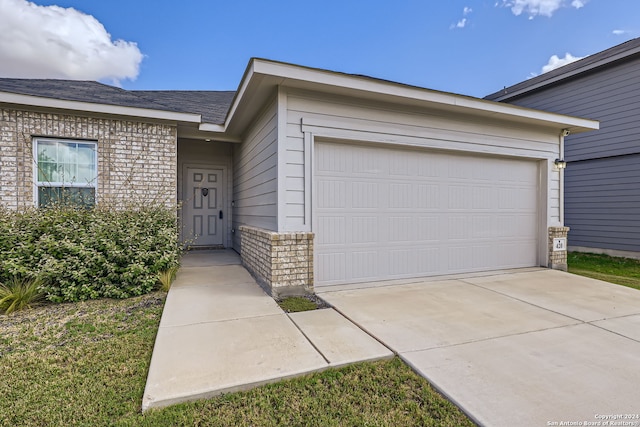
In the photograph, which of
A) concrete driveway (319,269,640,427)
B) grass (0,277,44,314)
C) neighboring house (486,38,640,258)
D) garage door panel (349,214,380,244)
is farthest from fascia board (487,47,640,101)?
grass (0,277,44,314)

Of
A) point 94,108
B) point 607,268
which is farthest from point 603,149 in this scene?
point 94,108

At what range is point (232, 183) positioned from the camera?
26.5 feet

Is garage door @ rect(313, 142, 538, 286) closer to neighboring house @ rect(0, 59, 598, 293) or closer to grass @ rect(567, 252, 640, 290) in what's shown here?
neighboring house @ rect(0, 59, 598, 293)

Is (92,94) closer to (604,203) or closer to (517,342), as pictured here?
(517,342)

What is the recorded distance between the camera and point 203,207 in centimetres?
788

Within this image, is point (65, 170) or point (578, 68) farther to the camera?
point (578, 68)

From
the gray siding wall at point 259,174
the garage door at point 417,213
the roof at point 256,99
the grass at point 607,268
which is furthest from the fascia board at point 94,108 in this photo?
the grass at point 607,268

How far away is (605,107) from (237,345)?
10.7 m

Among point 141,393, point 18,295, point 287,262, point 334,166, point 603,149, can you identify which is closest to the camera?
point 141,393

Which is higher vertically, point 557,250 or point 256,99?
point 256,99

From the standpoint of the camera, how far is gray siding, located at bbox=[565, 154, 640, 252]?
7633mm

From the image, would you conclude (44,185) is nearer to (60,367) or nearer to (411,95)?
(60,367)

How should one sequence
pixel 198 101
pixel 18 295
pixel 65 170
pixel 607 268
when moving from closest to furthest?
1. pixel 18 295
2. pixel 65 170
3. pixel 607 268
4. pixel 198 101

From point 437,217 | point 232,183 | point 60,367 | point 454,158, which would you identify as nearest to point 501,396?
point 60,367
